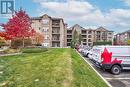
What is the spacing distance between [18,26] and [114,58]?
966 inches

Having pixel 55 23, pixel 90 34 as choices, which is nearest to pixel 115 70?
pixel 55 23

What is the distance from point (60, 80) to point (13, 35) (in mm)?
30271

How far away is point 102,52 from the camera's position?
16.5 metres

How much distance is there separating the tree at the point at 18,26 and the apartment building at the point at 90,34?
63.5m

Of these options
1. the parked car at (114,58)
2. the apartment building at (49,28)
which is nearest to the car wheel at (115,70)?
the parked car at (114,58)

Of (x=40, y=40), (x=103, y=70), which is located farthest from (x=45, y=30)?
(x=103, y=70)

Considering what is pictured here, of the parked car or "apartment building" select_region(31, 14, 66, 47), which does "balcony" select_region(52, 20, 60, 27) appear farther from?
the parked car

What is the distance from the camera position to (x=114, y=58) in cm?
1648

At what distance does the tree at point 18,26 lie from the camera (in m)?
37.6

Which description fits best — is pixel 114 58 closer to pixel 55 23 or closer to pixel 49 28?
pixel 49 28

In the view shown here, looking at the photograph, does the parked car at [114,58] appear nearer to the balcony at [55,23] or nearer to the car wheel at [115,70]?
the car wheel at [115,70]

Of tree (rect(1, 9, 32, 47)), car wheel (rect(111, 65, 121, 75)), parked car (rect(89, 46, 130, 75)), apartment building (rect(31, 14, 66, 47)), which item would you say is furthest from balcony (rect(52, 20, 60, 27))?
car wheel (rect(111, 65, 121, 75))

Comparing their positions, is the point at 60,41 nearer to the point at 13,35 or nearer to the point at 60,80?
the point at 13,35

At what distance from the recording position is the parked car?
53.8 feet
